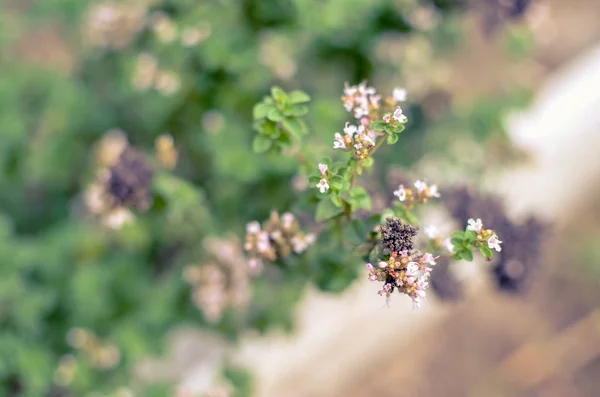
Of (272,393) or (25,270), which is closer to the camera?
(25,270)

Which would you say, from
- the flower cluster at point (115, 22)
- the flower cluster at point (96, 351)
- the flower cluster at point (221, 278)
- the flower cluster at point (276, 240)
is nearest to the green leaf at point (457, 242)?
the flower cluster at point (276, 240)

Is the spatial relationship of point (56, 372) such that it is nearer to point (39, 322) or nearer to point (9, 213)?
point (39, 322)

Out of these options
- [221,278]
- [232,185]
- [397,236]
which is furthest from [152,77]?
[397,236]

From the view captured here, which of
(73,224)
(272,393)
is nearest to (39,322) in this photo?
(73,224)

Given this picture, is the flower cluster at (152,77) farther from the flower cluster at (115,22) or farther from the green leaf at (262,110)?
the green leaf at (262,110)

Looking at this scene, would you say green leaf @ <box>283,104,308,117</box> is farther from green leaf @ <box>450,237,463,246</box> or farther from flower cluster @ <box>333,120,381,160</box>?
green leaf @ <box>450,237,463,246</box>

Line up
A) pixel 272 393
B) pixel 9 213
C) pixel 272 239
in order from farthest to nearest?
pixel 272 393
pixel 9 213
pixel 272 239

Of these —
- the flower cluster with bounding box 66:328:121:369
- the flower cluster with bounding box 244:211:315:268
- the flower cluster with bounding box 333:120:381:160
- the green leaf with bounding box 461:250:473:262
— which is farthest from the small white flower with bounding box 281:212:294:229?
the flower cluster with bounding box 66:328:121:369
